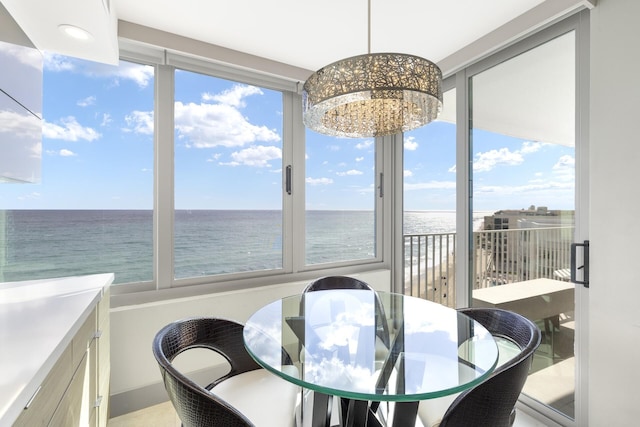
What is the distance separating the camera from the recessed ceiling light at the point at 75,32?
1.66 m

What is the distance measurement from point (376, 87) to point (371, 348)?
1116mm

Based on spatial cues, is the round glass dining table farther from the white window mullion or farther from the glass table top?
the white window mullion

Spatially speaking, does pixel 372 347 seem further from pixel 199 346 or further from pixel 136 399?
pixel 136 399

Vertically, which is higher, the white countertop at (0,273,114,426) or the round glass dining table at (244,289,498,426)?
the white countertop at (0,273,114,426)

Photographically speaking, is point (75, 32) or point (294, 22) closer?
point (75, 32)

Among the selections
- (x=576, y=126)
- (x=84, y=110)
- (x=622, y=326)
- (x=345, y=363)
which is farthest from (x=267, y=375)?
(x=576, y=126)

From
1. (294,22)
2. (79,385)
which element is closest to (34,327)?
(79,385)

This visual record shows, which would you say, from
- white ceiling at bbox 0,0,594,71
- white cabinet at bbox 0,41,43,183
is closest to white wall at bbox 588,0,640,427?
white ceiling at bbox 0,0,594,71

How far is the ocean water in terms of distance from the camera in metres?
1.98

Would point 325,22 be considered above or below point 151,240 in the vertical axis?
above

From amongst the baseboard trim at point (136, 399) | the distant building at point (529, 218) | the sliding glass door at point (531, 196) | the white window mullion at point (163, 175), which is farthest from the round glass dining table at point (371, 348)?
the baseboard trim at point (136, 399)

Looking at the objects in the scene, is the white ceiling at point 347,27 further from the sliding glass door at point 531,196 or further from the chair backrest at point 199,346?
the chair backrest at point 199,346

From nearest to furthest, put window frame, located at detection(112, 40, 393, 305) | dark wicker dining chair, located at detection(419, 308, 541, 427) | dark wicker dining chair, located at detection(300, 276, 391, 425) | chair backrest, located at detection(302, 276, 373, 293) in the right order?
dark wicker dining chair, located at detection(419, 308, 541, 427), dark wicker dining chair, located at detection(300, 276, 391, 425), window frame, located at detection(112, 40, 393, 305), chair backrest, located at detection(302, 276, 373, 293)

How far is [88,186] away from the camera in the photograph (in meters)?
2.17
